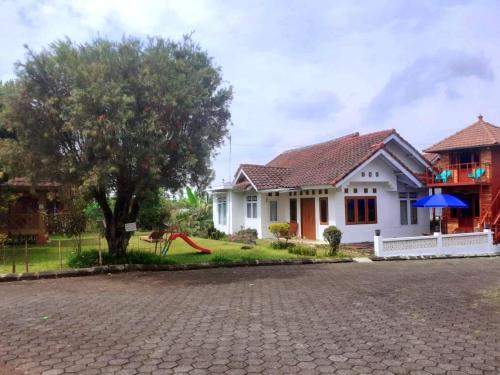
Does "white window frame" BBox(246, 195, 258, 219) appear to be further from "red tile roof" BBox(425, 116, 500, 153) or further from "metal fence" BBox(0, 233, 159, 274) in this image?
"red tile roof" BBox(425, 116, 500, 153)

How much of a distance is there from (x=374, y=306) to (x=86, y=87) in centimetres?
899

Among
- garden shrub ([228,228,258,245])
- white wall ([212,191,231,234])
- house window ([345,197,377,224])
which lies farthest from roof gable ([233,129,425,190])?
garden shrub ([228,228,258,245])

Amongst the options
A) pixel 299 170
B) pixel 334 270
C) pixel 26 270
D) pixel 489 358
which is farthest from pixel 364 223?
pixel 489 358

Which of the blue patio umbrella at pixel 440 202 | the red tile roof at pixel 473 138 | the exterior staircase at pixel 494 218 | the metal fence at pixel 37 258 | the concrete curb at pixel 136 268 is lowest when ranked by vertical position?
the concrete curb at pixel 136 268

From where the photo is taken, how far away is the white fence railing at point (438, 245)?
17.5m

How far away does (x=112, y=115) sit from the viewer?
11719mm

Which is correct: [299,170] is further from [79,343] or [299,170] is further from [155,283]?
[79,343]

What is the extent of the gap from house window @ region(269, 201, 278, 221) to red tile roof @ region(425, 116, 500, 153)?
9.38 m

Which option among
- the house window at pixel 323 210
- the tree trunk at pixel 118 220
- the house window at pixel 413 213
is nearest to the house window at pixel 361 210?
the house window at pixel 323 210

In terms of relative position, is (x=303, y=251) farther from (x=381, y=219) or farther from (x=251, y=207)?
Result: (x=251, y=207)

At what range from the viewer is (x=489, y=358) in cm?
535

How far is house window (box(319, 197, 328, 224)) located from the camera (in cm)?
2131

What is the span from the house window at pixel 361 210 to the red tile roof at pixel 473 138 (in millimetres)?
6161

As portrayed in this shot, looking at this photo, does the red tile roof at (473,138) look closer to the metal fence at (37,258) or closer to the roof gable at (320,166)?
the roof gable at (320,166)
